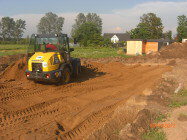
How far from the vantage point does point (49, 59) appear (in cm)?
951

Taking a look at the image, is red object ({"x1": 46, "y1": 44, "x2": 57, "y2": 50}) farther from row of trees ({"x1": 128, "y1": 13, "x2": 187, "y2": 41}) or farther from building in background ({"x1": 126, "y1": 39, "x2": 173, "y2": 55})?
row of trees ({"x1": 128, "y1": 13, "x2": 187, "y2": 41})

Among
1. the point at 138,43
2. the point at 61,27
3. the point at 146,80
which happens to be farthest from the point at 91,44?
the point at 61,27

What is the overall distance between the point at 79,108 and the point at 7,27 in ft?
307

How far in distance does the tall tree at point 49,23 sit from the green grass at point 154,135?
94886 mm

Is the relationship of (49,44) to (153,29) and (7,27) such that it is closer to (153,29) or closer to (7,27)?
(153,29)

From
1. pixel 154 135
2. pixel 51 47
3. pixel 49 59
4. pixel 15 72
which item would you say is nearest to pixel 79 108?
pixel 154 135

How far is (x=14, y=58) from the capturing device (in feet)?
54.1

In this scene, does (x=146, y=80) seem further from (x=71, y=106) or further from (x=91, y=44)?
(x=91, y=44)

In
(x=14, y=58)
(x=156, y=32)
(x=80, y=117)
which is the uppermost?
(x=156, y=32)

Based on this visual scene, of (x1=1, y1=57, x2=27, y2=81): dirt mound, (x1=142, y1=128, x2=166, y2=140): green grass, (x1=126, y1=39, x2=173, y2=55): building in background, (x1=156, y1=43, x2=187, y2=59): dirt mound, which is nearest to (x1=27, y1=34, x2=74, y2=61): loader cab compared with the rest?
(x1=1, y1=57, x2=27, y2=81): dirt mound

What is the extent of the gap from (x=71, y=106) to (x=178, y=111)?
3.29m

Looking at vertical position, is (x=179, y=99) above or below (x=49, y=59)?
below

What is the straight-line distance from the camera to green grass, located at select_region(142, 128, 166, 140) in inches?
193

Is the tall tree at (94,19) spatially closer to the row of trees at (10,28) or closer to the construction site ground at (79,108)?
the row of trees at (10,28)
